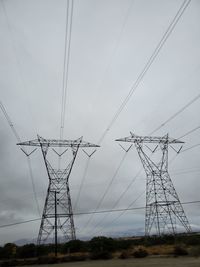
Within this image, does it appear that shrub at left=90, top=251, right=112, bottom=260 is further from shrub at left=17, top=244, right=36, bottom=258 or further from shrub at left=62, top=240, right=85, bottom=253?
shrub at left=17, top=244, right=36, bottom=258

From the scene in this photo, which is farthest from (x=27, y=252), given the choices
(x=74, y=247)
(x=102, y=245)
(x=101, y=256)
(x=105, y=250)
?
(x=101, y=256)

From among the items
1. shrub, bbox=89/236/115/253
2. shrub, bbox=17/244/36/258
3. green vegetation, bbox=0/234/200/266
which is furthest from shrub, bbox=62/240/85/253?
shrub, bbox=17/244/36/258

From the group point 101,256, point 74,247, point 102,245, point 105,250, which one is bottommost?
point 101,256

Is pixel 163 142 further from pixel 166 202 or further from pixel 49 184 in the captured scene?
pixel 49 184

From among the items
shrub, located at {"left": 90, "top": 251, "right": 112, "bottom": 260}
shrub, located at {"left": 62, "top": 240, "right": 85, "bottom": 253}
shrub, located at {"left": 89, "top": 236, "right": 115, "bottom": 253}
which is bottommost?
shrub, located at {"left": 90, "top": 251, "right": 112, "bottom": 260}

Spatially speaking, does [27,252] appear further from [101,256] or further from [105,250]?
[101,256]

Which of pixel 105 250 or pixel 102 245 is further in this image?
pixel 102 245

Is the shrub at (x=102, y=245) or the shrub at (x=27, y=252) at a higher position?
the shrub at (x=27, y=252)

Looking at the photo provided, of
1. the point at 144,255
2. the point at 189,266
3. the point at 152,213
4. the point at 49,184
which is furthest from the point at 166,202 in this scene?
the point at 189,266

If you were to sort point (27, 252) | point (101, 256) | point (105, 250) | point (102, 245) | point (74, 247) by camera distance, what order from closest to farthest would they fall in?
1. point (101, 256)
2. point (105, 250)
3. point (102, 245)
4. point (74, 247)
5. point (27, 252)

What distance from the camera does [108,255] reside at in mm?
52594

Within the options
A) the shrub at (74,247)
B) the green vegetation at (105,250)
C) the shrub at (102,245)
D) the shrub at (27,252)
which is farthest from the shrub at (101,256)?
the shrub at (27,252)

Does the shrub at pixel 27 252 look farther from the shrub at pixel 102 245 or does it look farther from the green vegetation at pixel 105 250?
the shrub at pixel 102 245

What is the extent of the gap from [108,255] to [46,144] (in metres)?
20.5
